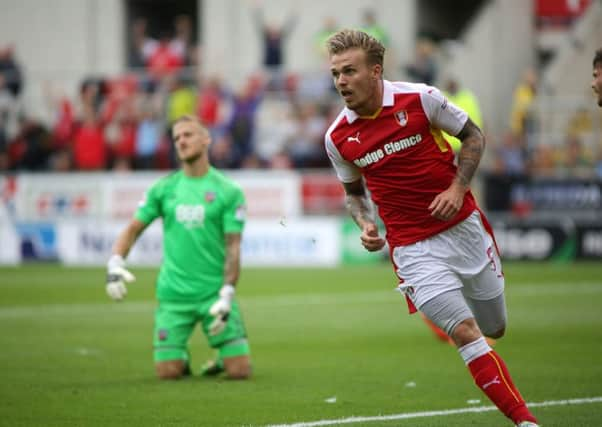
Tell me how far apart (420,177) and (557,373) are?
11.8 ft

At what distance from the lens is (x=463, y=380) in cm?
996

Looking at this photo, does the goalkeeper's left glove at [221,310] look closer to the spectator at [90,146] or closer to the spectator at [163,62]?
the spectator at [90,146]

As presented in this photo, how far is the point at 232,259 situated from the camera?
33.3ft

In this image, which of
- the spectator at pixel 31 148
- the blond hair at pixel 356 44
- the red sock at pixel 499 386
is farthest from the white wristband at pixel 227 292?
A: the spectator at pixel 31 148

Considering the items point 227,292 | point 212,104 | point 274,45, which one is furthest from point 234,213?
point 274,45

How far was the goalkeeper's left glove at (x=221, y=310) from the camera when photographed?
9.62 metres

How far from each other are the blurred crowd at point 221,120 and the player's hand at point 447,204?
17.4 metres

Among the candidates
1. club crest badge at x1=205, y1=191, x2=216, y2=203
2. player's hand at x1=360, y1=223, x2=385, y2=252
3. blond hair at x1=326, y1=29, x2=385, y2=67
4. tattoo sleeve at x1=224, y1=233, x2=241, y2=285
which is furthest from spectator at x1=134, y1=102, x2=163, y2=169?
blond hair at x1=326, y1=29, x2=385, y2=67

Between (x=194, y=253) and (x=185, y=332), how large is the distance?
700 mm

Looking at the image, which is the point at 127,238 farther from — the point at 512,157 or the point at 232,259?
the point at 512,157

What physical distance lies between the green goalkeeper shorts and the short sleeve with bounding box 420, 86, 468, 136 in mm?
3413

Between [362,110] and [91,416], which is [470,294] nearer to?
[362,110]

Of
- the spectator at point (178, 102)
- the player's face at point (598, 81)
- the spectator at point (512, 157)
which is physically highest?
the player's face at point (598, 81)

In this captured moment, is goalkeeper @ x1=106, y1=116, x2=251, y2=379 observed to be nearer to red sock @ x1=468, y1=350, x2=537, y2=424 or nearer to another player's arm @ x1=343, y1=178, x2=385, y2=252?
another player's arm @ x1=343, y1=178, x2=385, y2=252
